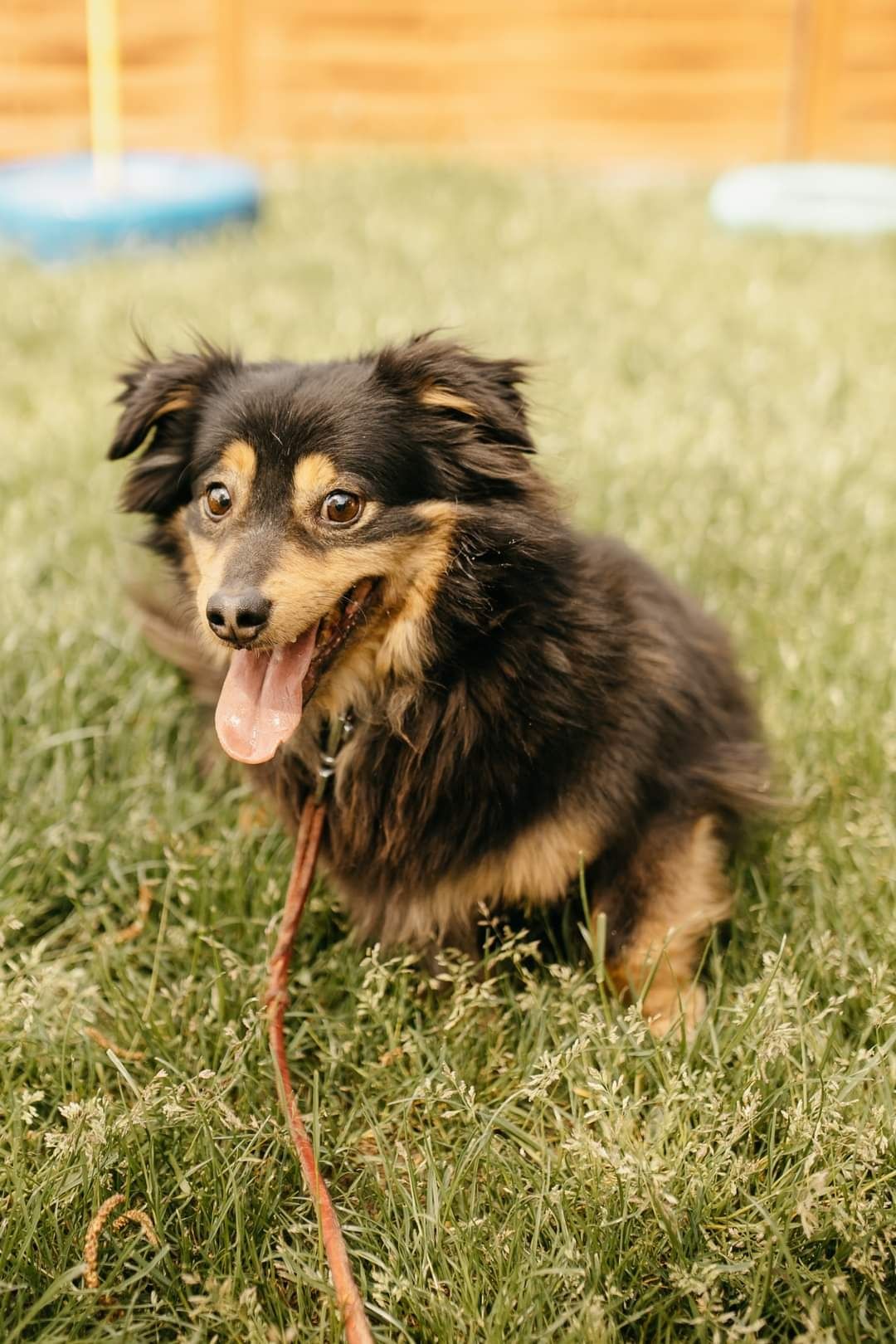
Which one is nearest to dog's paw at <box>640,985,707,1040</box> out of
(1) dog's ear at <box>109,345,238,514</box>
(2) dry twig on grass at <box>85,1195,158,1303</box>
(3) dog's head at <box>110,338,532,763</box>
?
(3) dog's head at <box>110,338,532,763</box>

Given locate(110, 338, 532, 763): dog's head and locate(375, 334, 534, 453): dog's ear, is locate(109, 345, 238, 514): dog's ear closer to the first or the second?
locate(110, 338, 532, 763): dog's head

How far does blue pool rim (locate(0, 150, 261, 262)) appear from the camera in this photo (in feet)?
25.8

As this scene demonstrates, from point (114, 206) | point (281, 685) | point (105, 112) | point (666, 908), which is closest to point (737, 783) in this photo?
point (666, 908)

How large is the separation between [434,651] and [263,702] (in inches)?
14.0

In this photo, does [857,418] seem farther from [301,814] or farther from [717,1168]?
[717,1168]

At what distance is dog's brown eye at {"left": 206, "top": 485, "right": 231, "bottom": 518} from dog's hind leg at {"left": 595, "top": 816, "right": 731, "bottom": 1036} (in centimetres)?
115

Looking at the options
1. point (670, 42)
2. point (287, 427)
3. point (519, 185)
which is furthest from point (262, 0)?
point (287, 427)

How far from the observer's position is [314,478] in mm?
2473

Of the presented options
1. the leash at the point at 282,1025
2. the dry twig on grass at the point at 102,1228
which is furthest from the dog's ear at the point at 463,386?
the dry twig on grass at the point at 102,1228

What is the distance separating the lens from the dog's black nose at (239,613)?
7.43 ft

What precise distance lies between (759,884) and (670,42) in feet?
31.8

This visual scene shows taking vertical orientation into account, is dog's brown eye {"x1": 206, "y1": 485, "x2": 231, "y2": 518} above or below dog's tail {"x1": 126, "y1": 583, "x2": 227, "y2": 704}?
above

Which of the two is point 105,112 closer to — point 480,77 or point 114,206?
point 114,206

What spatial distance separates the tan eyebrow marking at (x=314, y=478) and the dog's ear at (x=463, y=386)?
0.81 feet
